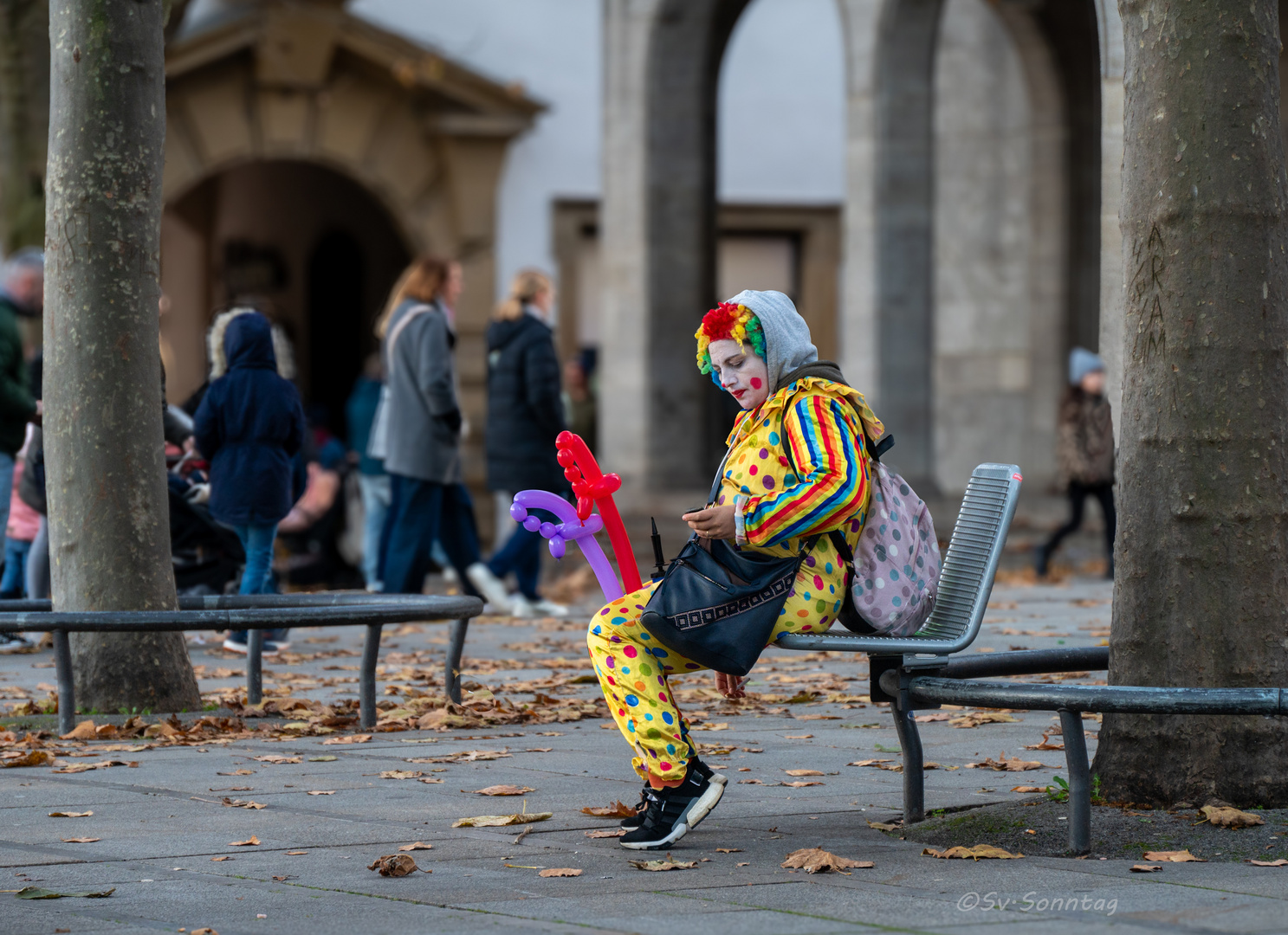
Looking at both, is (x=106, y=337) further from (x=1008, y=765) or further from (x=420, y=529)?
(x=420, y=529)

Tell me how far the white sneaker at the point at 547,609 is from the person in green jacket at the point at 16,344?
2.91 meters

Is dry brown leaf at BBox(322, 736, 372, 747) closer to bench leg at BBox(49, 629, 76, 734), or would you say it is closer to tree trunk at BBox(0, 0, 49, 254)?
bench leg at BBox(49, 629, 76, 734)

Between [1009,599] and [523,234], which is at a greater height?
[523,234]

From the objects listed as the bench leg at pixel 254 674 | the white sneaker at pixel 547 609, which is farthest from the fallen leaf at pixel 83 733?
the white sneaker at pixel 547 609

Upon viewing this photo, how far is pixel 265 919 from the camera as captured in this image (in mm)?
4344

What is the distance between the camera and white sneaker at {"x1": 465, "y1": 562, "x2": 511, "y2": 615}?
1170cm

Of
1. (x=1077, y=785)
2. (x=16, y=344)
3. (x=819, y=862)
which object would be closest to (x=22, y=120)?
(x=16, y=344)

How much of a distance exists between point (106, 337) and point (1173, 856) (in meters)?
4.28

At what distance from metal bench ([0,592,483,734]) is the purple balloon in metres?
1.56

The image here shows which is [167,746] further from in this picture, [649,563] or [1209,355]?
[649,563]

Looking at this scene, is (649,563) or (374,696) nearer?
(374,696)

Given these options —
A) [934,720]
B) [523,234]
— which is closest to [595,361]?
[523,234]

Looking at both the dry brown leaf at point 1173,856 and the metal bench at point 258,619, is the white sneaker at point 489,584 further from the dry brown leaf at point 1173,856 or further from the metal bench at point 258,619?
the dry brown leaf at point 1173,856

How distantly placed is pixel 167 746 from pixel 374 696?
0.80 metres
